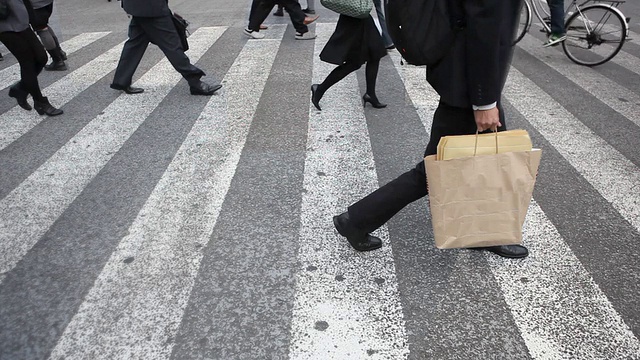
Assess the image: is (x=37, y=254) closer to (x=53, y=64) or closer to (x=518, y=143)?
(x=518, y=143)

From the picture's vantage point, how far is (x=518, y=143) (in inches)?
85.7

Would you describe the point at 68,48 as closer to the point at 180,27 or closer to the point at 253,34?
the point at 253,34

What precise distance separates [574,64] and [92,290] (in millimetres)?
6425

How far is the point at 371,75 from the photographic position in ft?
16.0

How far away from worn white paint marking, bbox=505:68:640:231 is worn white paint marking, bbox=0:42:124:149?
484 centimetres

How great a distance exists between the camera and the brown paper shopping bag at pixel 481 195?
220cm

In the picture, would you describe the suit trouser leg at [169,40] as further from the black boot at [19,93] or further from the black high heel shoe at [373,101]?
the black high heel shoe at [373,101]

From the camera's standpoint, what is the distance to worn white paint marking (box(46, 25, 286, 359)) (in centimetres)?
233

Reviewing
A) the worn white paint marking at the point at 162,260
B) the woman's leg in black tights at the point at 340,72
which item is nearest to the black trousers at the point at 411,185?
the worn white paint marking at the point at 162,260

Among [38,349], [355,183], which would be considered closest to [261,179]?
[355,183]

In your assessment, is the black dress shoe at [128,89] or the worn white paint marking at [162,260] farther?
the black dress shoe at [128,89]

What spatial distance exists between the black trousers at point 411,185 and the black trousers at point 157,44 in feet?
11.0

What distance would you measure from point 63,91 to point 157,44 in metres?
1.39

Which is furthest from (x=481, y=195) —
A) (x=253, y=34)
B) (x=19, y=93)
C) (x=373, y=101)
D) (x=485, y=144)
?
(x=253, y=34)
